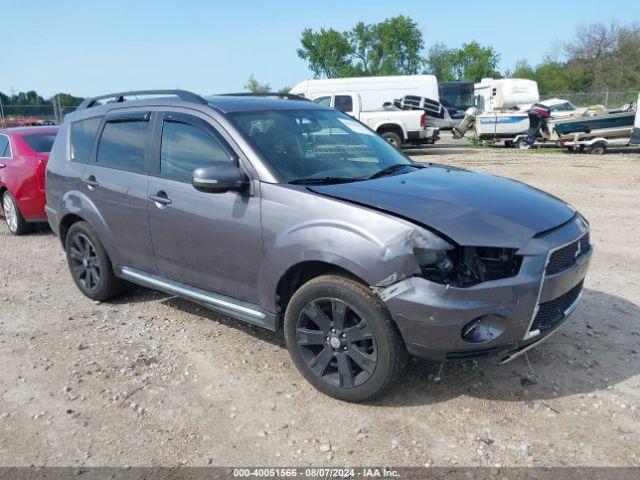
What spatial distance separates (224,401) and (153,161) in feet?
6.38

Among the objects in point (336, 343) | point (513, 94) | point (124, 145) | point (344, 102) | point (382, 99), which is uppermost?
point (513, 94)

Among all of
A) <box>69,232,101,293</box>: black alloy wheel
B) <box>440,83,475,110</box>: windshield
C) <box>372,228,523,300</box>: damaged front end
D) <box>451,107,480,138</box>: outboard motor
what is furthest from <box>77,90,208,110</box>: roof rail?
<box>440,83,475,110</box>: windshield

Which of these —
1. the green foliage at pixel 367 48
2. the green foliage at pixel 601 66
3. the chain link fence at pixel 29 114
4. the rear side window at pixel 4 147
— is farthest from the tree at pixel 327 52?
the rear side window at pixel 4 147

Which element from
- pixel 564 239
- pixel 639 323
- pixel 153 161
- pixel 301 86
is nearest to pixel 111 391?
pixel 153 161

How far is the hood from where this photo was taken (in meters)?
2.96

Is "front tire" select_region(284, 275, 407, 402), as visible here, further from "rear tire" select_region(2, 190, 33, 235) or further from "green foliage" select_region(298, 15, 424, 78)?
"green foliage" select_region(298, 15, 424, 78)

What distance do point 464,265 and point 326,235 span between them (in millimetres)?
782

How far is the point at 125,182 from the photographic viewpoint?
4398mm

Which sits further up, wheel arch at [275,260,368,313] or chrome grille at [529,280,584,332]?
wheel arch at [275,260,368,313]

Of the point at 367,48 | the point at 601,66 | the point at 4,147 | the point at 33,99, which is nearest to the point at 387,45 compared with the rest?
the point at 367,48

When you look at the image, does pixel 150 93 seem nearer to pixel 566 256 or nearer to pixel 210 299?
pixel 210 299

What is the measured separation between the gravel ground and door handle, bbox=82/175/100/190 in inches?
44.7

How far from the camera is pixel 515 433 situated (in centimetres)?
296

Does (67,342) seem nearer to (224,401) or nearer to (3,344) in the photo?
(3,344)
